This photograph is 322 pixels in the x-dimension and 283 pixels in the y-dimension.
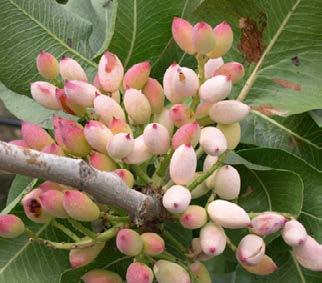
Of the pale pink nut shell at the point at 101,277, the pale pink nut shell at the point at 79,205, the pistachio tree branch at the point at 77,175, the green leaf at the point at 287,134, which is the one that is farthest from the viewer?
the green leaf at the point at 287,134

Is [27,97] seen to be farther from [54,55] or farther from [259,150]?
[259,150]

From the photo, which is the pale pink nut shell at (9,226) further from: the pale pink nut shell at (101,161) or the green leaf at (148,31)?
the green leaf at (148,31)

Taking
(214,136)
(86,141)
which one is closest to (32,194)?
(86,141)

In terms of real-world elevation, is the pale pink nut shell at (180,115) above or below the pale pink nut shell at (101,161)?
above

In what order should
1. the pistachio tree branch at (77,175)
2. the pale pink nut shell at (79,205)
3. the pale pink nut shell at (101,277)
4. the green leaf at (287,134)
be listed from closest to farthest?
the pistachio tree branch at (77,175) → the pale pink nut shell at (79,205) → the pale pink nut shell at (101,277) → the green leaf at (287,134)

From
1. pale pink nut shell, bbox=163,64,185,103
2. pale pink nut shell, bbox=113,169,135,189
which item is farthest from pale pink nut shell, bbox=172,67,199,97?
pale pink nut shell, bbox=113,169,135,189

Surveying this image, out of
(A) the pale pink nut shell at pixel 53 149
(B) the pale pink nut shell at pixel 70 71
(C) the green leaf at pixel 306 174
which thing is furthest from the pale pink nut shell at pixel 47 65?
(C) the green leaf at pixel 306 174

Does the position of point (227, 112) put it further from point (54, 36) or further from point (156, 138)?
point (54, 36)
